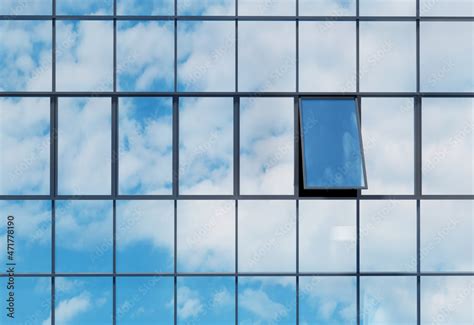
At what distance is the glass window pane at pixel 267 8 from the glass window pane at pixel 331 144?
1613mm

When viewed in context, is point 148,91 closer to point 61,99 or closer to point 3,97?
point 61,99

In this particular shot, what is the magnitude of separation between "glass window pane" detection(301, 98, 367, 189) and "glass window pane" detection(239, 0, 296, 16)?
1613mm

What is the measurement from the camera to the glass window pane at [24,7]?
7.97m

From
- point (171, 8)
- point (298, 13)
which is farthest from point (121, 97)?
point (298, 13)

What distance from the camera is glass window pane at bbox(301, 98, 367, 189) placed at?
25.3 ft

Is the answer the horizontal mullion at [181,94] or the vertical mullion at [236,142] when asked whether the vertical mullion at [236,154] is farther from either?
the horizontal mullion at [181,94]

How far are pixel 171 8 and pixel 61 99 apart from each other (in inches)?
97.9

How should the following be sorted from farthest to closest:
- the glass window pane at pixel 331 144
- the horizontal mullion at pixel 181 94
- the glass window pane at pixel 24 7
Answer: the glass window pane at pixel 24 7
the horizontal mullion at pixel 181 94
the glass window pane at pixel 331 144

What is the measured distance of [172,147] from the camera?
7.96m

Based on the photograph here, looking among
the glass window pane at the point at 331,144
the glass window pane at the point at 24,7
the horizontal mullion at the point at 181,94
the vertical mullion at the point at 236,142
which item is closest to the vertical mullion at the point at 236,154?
the vertical mullion at the point at 236,142

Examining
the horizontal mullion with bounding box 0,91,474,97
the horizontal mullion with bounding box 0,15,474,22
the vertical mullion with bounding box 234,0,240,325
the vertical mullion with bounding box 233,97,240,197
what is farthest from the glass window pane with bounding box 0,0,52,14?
the vertical mullion with bounding box 233,97,240,197

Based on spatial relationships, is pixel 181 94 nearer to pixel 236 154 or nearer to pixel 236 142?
pixel 236 142

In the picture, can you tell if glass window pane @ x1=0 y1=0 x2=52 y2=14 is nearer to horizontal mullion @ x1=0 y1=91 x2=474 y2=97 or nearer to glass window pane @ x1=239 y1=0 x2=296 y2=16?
horizontal mullion @ x1=0 y1=91 x2=474 y2=97

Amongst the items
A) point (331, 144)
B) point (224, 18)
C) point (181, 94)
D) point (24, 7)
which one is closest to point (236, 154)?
point (181, 94)
